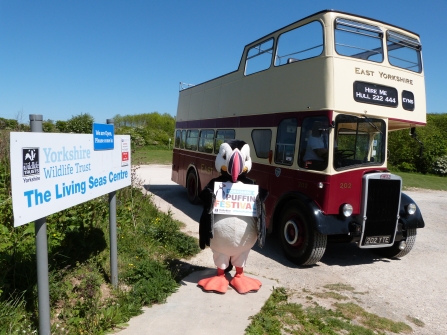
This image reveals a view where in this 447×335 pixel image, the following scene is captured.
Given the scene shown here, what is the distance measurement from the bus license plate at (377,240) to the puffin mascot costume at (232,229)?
2.08 m

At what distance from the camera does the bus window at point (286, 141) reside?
594 cm

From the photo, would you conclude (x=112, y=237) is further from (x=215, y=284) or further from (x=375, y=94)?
(x=375, y=94)

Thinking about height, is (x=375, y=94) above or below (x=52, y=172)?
above

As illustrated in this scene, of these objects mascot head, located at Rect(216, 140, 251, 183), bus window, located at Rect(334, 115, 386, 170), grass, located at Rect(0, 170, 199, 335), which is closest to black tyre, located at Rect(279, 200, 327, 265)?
bus window, located at Rect(334, 115, 386, 170)

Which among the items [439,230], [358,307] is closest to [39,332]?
[358,307]

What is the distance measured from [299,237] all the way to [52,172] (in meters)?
4.00

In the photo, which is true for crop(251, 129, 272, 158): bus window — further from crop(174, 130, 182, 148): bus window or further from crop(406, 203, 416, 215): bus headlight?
crop(174, 130, 182, 148): bus window

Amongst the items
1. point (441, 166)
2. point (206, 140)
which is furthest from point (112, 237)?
point (441, 166)

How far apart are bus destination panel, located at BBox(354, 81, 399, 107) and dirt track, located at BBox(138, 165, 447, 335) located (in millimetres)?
2567

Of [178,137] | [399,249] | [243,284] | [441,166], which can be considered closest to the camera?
[243,284]

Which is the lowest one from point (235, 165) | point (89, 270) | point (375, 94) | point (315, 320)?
point (315, 320)

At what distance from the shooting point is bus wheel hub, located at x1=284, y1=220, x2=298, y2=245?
5.70m

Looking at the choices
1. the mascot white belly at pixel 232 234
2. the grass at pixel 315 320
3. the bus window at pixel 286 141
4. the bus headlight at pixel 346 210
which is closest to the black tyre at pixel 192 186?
the bus window at pixel 286 141

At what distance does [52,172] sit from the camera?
2.58 m
